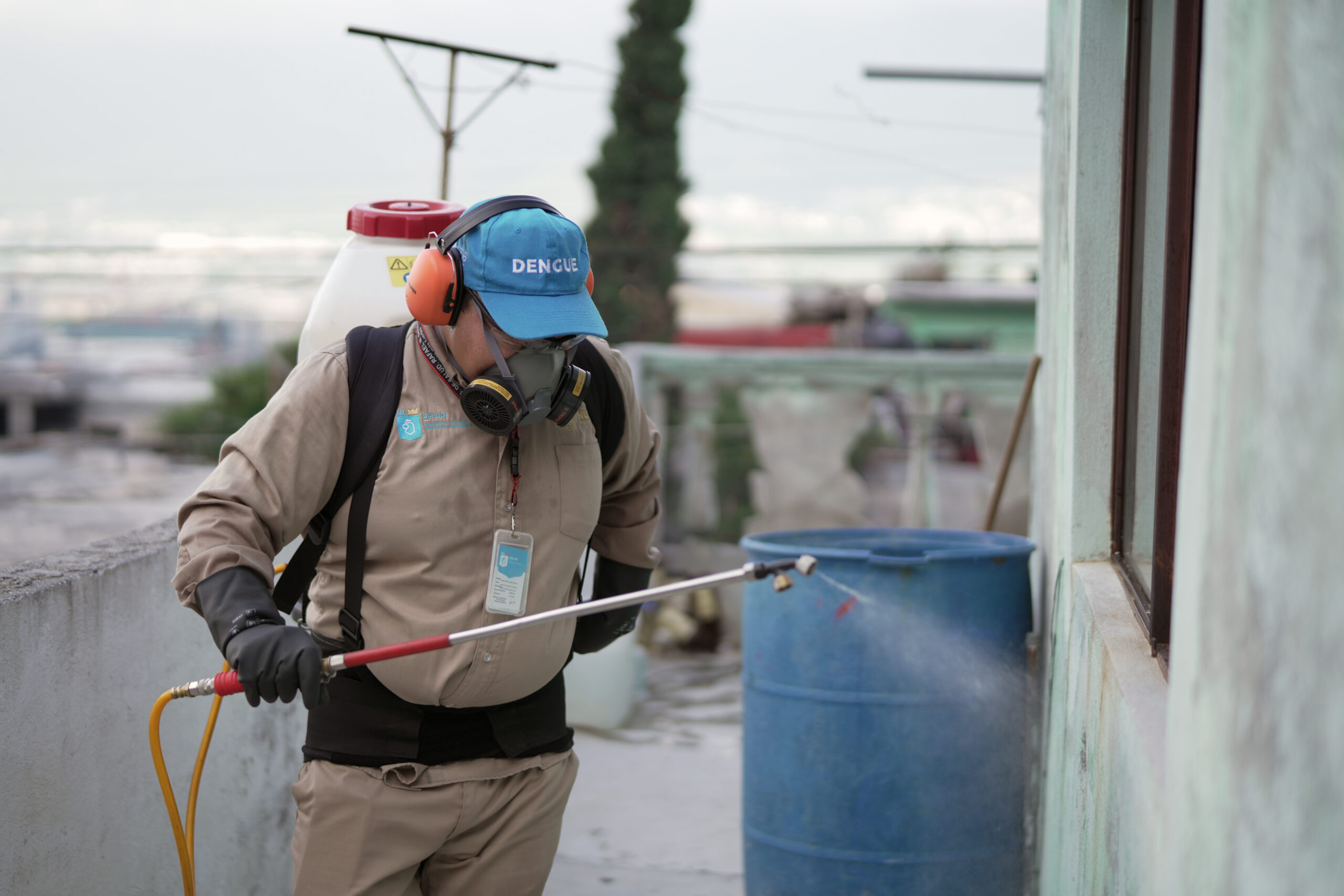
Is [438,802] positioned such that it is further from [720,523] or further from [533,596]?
[720,523]

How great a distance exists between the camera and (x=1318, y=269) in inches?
31.7

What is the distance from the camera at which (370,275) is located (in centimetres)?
252

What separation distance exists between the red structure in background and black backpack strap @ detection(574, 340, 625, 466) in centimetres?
2472

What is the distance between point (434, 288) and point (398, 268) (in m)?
0.58

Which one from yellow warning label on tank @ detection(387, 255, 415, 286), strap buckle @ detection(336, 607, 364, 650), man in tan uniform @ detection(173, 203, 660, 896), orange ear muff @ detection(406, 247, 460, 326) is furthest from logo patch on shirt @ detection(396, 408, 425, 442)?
yellow warning label on tank @ detection(387, 255, 415, 286)

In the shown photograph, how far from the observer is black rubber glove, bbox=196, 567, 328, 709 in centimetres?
171

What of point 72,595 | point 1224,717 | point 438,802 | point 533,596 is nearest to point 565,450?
point 533,596

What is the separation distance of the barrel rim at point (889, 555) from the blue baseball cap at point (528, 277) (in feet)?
3.78

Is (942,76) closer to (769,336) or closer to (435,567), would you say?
(435,567)

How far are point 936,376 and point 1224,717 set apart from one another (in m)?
6.35

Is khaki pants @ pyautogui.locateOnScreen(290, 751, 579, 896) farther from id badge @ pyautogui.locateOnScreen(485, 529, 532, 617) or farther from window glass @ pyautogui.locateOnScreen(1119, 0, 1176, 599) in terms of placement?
window glass @ pyautogui.locateOnScreen(1119, 0, 1176, 599)

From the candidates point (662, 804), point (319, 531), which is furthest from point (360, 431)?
point (662, 804)

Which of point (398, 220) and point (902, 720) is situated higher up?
point (398, 220)

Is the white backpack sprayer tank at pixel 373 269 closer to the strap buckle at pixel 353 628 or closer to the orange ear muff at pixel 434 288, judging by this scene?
the orange ear muff at pixel 434 288
